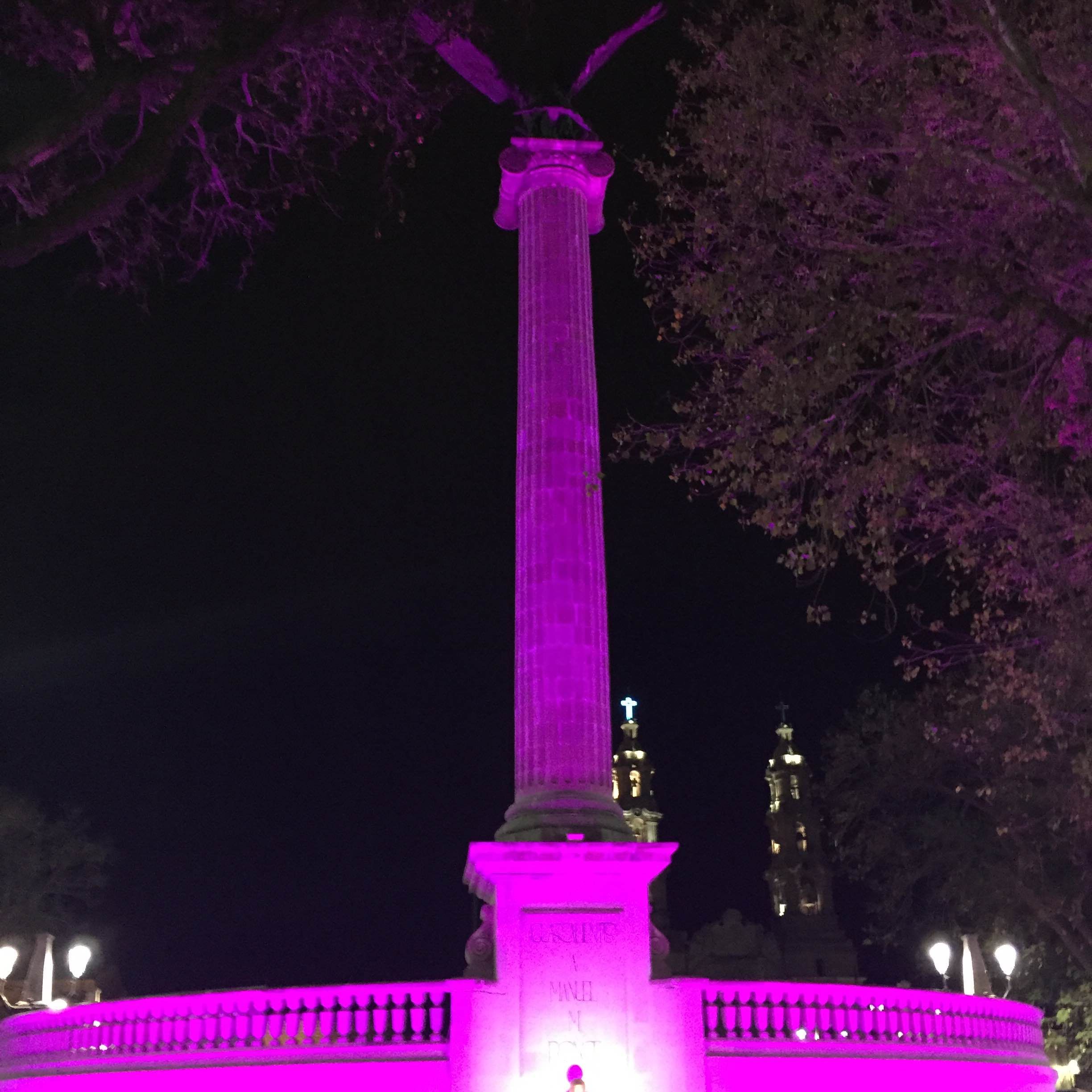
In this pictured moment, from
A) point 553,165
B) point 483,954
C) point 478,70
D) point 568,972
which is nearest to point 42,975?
point 483,954

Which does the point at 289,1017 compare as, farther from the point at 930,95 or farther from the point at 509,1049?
the point at 930,95

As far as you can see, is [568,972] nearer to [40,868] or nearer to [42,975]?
[42,975]

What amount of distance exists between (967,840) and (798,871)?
160 feet

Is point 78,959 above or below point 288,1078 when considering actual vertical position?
above

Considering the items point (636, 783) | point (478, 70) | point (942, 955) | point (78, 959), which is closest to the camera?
point (78, 959)

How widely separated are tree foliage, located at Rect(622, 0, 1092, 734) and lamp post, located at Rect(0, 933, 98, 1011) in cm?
1351

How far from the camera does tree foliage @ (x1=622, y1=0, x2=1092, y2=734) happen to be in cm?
1573

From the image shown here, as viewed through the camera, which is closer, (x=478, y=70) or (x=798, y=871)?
(x=478, y=70)

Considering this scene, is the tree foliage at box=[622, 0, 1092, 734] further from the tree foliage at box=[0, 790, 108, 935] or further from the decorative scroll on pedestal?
the tree foliage at box=[0, 790, 108, 935]

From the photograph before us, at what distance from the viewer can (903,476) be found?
16172 millimetres

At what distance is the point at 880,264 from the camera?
51.9ft

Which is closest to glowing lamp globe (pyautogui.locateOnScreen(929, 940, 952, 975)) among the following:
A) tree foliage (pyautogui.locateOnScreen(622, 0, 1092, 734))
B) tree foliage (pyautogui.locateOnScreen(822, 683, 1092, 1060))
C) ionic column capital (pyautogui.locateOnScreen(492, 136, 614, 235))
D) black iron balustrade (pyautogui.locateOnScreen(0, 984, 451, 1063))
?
tree foliage (pyautogui.locateOnScreen(622, 0, 1092, 734))

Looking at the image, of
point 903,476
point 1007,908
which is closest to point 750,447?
point 903,476

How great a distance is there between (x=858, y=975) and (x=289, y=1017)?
2791 inches
